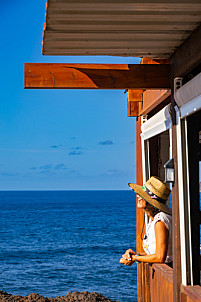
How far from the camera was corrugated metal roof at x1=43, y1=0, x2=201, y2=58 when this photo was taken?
113 inches

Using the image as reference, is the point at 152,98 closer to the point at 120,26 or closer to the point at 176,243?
the point at 176,243

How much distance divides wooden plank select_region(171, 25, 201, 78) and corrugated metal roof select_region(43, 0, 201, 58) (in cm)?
4

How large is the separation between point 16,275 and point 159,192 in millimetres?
29768

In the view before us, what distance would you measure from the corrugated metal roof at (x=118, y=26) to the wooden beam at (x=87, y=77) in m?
0.20

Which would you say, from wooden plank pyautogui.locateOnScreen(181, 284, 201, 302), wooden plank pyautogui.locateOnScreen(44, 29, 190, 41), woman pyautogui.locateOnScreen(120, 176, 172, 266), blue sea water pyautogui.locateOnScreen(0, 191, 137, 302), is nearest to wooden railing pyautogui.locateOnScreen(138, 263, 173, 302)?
woman pyautogui.locateOnScreen(120, 176, 172, 266)

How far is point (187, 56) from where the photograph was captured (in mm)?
3588

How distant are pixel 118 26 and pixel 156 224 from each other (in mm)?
1551

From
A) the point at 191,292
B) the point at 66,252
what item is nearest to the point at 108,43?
the point at 191,292

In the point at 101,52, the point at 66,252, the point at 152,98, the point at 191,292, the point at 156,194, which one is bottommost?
the point at 66,252

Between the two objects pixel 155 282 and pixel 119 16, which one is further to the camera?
pixel 155 282

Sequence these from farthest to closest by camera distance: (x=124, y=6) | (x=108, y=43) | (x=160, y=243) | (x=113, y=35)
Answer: (x=160, y=243) → (x=108, y=43) → (x=113, y=35) → (x=124, y=6)

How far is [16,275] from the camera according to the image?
1282 inches

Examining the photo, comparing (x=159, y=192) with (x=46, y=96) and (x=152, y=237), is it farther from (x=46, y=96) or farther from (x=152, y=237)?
(x=46, y=96)

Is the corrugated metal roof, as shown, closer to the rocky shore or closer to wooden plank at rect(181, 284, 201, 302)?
wooden plank at rect(181, 284, 201, 302)
